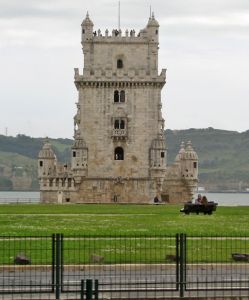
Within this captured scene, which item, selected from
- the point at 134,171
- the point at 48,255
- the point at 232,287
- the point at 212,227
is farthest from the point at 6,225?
the point at 134,171

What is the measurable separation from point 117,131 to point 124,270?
98.2 m

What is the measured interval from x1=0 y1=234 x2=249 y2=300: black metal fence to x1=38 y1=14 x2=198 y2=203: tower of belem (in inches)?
3479

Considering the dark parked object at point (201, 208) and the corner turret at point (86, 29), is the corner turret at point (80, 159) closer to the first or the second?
the corner turret at point (86, 29)

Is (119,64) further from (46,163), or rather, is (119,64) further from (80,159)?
(46,163)

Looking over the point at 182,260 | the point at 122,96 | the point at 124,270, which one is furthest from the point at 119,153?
the point at 182,260

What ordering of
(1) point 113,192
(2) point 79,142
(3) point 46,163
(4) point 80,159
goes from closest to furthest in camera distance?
(1) point 113,192, (4) point 80,159, (2) point 79,142, (3) point 46,163

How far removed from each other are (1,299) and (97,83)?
344 ft

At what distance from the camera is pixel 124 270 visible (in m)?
31.9

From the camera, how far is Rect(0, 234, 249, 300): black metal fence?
27438 mm

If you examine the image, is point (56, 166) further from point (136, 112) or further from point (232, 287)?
point (232, 287)

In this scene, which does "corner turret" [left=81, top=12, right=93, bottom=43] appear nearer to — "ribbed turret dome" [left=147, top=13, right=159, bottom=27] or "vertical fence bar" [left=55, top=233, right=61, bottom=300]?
"ribbed turret dome" [left=147, top=13, right=159, bottom=27]

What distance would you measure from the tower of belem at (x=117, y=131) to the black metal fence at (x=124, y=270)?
88372mm

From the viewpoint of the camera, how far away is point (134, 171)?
129875 millimetres

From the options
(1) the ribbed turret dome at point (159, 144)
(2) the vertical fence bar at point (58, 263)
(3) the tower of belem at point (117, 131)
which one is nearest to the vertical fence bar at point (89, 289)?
(2) the vertical fence bar at point (58, 263)
